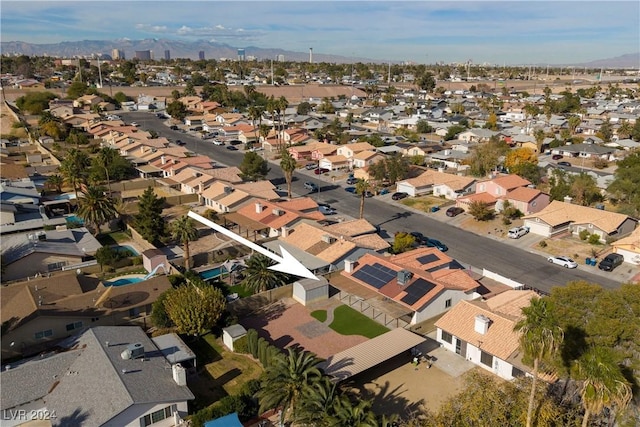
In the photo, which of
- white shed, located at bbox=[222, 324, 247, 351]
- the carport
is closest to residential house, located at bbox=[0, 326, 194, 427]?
white shed, located at bbox=[222, 324, 247, 351]

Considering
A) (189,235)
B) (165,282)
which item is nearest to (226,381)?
(165,282)

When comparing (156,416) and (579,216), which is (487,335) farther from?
(579,216)

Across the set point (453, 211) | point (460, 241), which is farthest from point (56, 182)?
point (460, 241)

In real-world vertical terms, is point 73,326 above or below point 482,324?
below

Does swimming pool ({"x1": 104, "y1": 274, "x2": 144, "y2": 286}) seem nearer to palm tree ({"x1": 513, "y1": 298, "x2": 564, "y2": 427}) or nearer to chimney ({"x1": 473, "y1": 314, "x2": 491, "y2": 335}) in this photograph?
chimney ({"x1": 473, "y1": 314, "x2": 491, "y2": 335})

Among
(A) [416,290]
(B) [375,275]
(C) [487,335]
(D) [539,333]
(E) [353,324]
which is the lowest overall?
(E) [353,324]

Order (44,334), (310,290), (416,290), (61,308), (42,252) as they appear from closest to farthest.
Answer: (44,334) < (61,308) < (416,290) < (310,290) < (42,252)

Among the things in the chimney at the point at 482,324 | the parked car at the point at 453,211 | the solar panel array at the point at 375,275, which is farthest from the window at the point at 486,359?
the parked car at the point at 453,211
